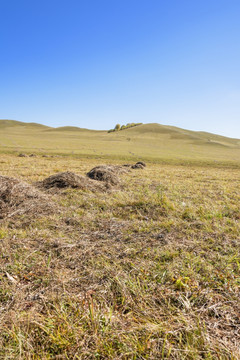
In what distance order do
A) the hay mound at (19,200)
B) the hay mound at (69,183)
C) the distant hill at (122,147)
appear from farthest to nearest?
the distant hill at (122,147) → the hay mound at (69,183) → the hay mound at (19,200)

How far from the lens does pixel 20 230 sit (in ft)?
13.9

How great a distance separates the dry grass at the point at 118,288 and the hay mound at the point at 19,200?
0.42m

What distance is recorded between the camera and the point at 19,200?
18.8ft

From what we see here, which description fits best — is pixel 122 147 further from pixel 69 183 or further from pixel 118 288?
pixel 118 288

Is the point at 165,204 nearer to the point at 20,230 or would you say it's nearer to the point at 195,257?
the point at 195,257

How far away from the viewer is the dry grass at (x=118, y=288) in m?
1.81

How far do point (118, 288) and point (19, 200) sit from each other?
459 centimetres

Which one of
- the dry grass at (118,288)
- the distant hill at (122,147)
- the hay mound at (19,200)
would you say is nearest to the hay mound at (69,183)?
the hay mound at (19,200)

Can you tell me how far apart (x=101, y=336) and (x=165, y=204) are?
456 cm

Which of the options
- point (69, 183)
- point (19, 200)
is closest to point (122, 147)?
point (69, 183)

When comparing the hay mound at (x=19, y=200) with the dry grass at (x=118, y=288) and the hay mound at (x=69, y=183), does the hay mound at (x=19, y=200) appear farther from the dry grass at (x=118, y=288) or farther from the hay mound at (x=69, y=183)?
the hay mound at (x=69, y=183)

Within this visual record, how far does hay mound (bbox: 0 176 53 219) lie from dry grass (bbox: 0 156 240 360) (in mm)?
418

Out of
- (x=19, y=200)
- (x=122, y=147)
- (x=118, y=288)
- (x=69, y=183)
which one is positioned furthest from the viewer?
(x=122, y=147)

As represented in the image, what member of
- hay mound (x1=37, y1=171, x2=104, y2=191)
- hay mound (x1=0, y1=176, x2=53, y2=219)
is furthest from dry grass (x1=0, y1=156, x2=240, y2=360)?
hay mound (x1=37, y1=171, x2=104, y2=191)
